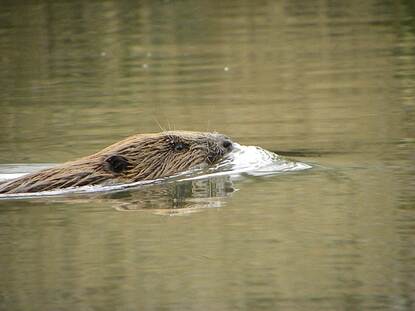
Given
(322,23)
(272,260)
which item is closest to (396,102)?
(272,260)

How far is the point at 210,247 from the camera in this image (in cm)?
748

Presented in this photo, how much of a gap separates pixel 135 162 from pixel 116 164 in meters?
0.19

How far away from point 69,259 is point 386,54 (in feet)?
33.5

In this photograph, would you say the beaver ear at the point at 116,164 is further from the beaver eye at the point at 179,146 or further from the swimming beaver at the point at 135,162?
the beaver eye at the point at 179,146

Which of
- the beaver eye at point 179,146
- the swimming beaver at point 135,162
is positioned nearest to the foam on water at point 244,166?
the swimming beaver at point 135,162

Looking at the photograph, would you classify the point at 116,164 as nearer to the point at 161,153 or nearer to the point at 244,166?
the point at 161,153

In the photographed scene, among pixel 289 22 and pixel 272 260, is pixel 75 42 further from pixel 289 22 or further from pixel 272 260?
pixel 272 260

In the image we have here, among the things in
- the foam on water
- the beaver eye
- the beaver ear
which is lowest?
the foam on water

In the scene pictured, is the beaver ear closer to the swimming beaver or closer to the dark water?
the swimming beaver

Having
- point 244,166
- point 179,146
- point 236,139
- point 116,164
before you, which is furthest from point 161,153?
point 236,139

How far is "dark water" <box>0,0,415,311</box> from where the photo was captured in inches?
267

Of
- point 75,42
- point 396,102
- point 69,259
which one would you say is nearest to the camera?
point 69,259

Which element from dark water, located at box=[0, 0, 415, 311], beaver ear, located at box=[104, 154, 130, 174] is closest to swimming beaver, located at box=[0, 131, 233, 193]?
beaver ear, located at box=[104, 154, 130, 174]

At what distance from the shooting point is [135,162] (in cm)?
988
